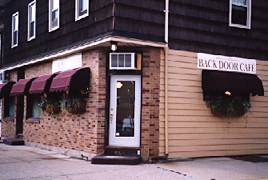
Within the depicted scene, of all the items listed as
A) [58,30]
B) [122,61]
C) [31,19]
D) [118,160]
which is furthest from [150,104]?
[31,19]

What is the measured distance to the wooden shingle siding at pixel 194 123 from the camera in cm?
1345

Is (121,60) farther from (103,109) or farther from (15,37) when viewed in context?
(15,37)

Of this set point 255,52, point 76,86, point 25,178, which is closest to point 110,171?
point 25,178

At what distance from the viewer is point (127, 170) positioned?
11.6 m

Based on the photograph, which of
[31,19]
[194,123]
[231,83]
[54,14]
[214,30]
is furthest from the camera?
[31,19]

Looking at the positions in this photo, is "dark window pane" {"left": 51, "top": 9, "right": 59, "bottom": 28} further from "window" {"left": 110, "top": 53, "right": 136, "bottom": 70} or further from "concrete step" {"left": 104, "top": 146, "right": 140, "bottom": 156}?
"concrete step" {"left": 104, "top": 146, "right": 140, "bottom": 156}

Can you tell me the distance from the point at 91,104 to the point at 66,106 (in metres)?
1.49

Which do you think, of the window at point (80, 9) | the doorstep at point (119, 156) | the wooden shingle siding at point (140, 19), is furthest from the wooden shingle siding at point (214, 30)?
the doorstep at point (119, 156)

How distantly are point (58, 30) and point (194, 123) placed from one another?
19.1 ft

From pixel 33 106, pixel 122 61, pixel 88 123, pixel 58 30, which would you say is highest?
pixel 58 30

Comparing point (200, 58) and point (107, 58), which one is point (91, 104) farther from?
point (200, 58)

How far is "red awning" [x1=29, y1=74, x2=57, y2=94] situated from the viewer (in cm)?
1509

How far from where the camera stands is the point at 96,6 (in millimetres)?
13531

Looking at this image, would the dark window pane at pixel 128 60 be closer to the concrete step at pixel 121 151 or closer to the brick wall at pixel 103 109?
the brick wall at pixel 103 109
